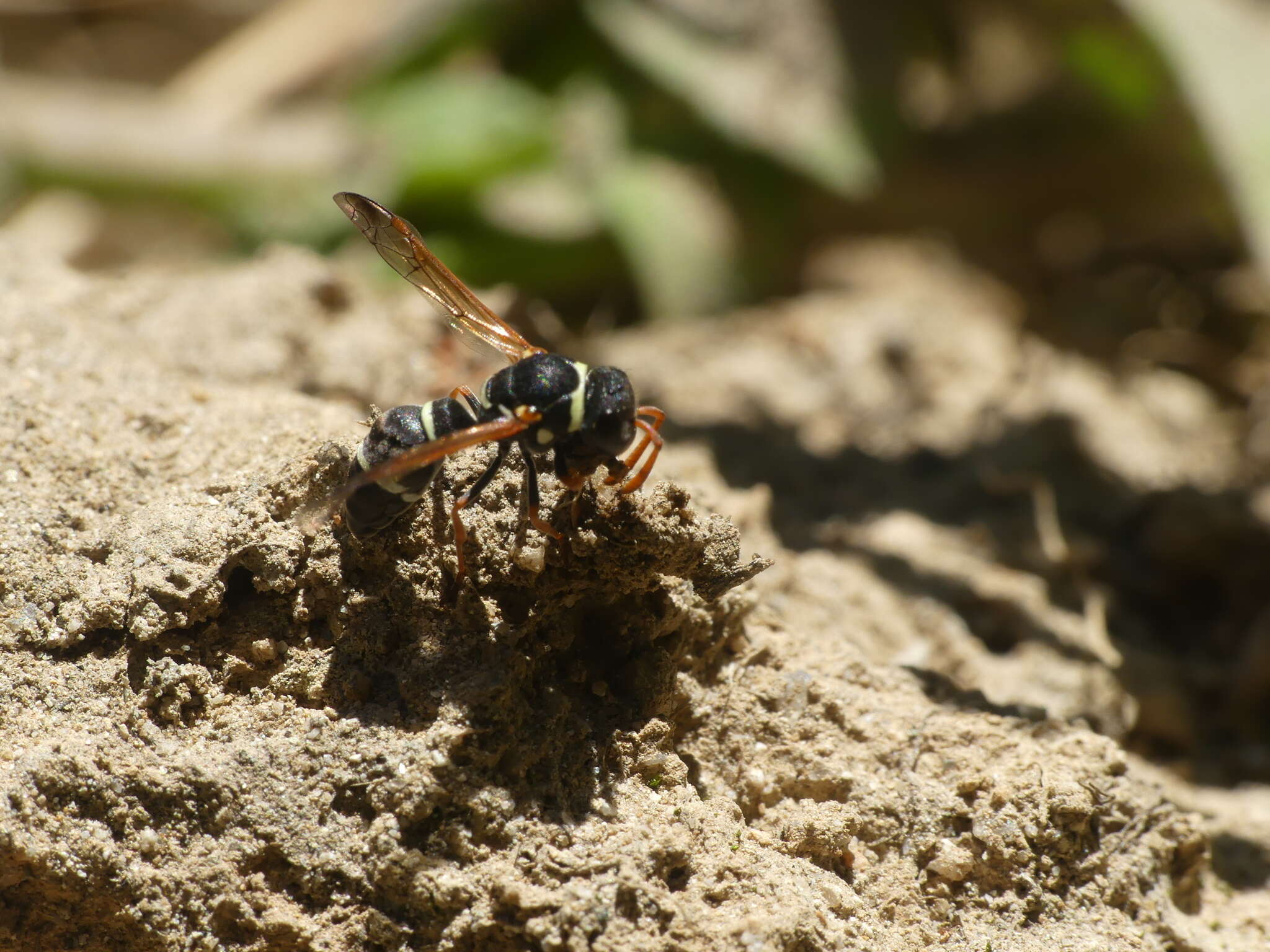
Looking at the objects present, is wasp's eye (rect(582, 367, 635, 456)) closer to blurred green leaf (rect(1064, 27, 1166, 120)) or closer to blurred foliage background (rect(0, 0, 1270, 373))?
blurred foliage background (rect(0, 0, 1270, 373))

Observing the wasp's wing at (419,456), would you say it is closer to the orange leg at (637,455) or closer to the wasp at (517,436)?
the wasp at (517,436)

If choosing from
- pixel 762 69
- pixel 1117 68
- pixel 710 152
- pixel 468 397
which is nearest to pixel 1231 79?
pixel 1117 68

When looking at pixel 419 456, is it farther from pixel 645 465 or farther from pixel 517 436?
pixel 645 465

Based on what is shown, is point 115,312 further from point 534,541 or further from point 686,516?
point 686,516

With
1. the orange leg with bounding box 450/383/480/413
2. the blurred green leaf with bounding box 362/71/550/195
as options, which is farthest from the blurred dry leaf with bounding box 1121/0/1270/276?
the orange leg with bounding box 450/383/480/413

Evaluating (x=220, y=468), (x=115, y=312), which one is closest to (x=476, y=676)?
(x=220, y=468)

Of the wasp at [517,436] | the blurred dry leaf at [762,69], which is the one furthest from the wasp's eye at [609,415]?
the blurred dry leaf at [762,69]
